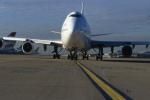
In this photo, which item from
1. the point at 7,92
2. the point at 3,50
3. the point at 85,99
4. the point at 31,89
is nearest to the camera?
the point at 85,99

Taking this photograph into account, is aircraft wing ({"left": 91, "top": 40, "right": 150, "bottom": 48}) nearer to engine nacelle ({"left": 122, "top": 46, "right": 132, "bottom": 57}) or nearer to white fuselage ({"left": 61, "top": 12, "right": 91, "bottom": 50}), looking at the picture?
engine nacelle ({"left": 122, "top": 46, "right": 132, "bottom": 57})

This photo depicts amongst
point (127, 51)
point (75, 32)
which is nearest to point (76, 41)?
point (75, 32)

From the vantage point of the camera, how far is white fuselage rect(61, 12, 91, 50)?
45781 mm

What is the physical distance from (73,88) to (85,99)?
9.53ft

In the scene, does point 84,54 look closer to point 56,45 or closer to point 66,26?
point 56,45

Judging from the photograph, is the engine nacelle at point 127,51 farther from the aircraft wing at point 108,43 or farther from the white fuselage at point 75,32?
the white fuselage at point 75,32

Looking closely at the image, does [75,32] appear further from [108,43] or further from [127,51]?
[108,43]

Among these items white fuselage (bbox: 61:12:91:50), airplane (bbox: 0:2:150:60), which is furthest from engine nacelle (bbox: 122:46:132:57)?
white fuselage (bbox: 61:12:91:50)

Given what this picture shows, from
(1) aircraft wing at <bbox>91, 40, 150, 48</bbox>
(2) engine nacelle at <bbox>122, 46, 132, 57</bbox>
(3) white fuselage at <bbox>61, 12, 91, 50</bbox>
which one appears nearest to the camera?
(3) white fuselage at <bbox>61, 12, 91, 50</bbox>

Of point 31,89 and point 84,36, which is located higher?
point 84,36

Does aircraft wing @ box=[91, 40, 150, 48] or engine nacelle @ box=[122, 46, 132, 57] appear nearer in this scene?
engine nacelle @ box=[122, 46, 132, 57]

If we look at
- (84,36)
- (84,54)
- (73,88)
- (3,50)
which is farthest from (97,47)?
(3,50)

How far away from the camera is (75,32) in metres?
45.7

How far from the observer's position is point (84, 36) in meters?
47.4
